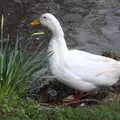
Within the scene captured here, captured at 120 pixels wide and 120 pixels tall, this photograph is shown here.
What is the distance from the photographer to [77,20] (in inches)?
422

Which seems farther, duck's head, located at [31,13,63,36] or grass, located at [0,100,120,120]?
duck's head, located at [31,13,63,36]

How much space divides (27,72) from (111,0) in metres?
6.23

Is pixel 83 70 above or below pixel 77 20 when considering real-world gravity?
below

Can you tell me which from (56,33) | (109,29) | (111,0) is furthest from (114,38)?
(56,33)

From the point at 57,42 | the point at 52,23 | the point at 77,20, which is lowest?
the point at 57,42

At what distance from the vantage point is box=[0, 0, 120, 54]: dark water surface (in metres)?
9.66

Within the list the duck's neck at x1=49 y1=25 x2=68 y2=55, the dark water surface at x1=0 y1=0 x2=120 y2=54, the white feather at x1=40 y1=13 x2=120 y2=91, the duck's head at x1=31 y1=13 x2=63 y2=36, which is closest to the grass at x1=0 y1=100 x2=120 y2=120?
the white feather at x1=40 y1=13 x2=120 y2=91

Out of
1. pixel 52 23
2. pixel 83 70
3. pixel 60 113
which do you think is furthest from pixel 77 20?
pixel 60 113

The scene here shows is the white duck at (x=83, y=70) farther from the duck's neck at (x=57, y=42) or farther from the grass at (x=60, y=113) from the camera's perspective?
the grass at (x=60, y=113)

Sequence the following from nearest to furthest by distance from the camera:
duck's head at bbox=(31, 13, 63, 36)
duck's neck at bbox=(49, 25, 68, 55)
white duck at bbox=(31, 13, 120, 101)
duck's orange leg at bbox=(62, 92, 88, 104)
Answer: white duck at bbox=(31, 13, 120, 101)
duck's orange leg at bbox=(62, 92, 88, 104)
duck's neck at bbox=(49, 25, 68, 55)
duck's head at bbox=(31, 13, 63, 36)

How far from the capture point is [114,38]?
10062mm

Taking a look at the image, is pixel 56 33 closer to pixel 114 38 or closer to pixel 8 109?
pixel 8 109

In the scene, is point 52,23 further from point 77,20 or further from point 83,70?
point 77,20

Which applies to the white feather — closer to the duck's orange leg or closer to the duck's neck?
the duck's neck
